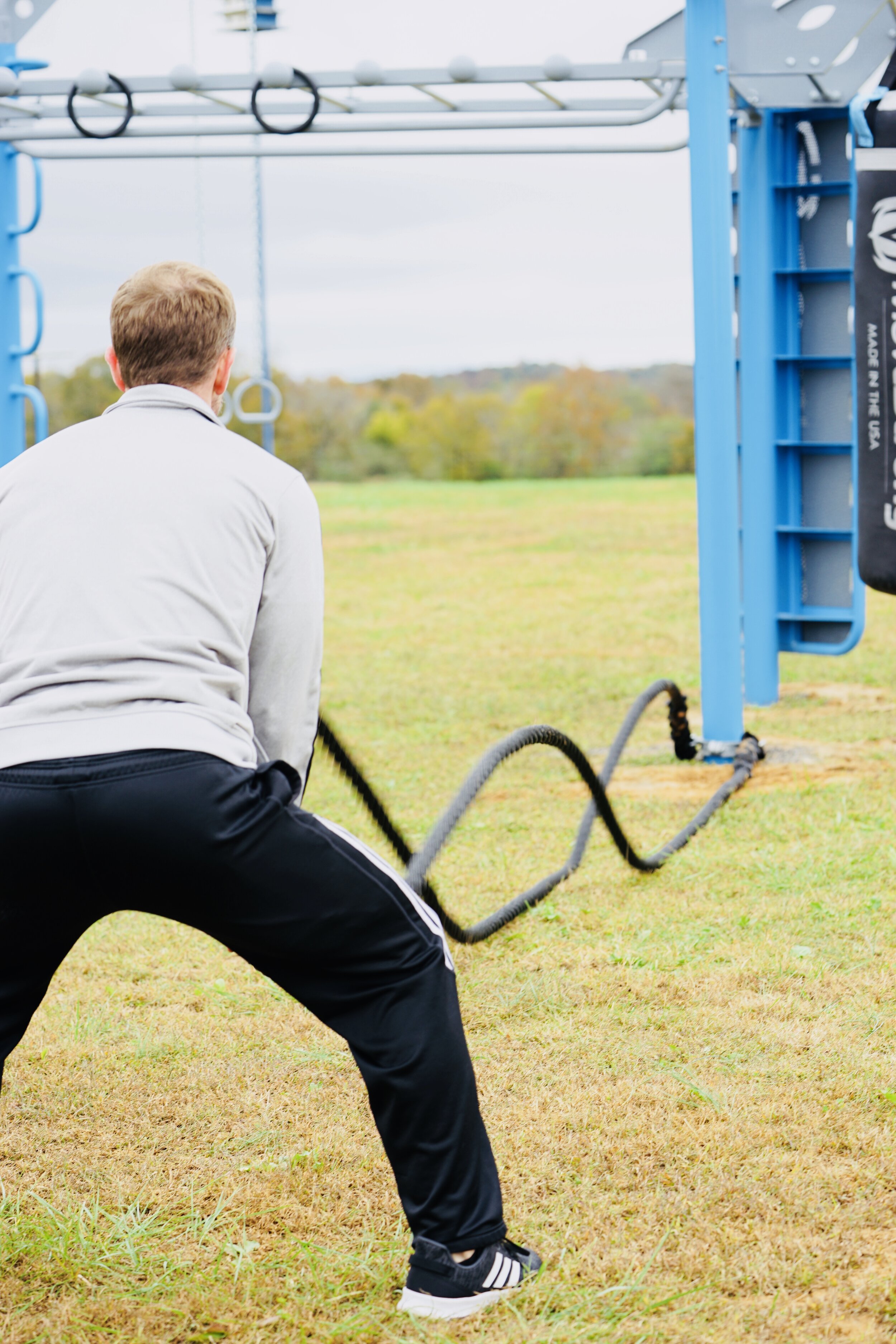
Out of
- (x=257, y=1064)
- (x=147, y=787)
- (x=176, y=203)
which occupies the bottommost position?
(x=257, y=1064)

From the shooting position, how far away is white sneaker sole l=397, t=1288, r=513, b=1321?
245 cm

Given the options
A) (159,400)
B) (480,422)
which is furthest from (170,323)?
(480,422)

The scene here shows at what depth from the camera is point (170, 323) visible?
2.33 metres

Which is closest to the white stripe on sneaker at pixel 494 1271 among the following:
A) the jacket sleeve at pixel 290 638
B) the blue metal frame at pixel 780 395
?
the jacket sleeve at pixel 290 638

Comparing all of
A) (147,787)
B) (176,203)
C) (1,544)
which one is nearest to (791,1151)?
(147,787)

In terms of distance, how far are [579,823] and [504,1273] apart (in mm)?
3857

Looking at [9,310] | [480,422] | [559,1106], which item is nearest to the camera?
[559,1106]

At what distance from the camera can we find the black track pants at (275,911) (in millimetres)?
2150

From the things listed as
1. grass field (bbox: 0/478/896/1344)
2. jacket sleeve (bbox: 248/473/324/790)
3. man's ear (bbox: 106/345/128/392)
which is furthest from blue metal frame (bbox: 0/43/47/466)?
jacket sleeve (bbox: 248/473/324/790)

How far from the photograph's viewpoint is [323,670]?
1143 centimetres

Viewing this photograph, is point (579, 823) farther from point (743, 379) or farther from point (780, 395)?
point (780, 395)

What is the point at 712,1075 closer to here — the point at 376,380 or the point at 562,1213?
the point at 562,1213

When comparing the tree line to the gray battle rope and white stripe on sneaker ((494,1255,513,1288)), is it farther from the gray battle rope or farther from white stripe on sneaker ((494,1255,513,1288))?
white stripe on sneaker ((494,1255,513,1288))

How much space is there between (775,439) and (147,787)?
6493 millimetres
